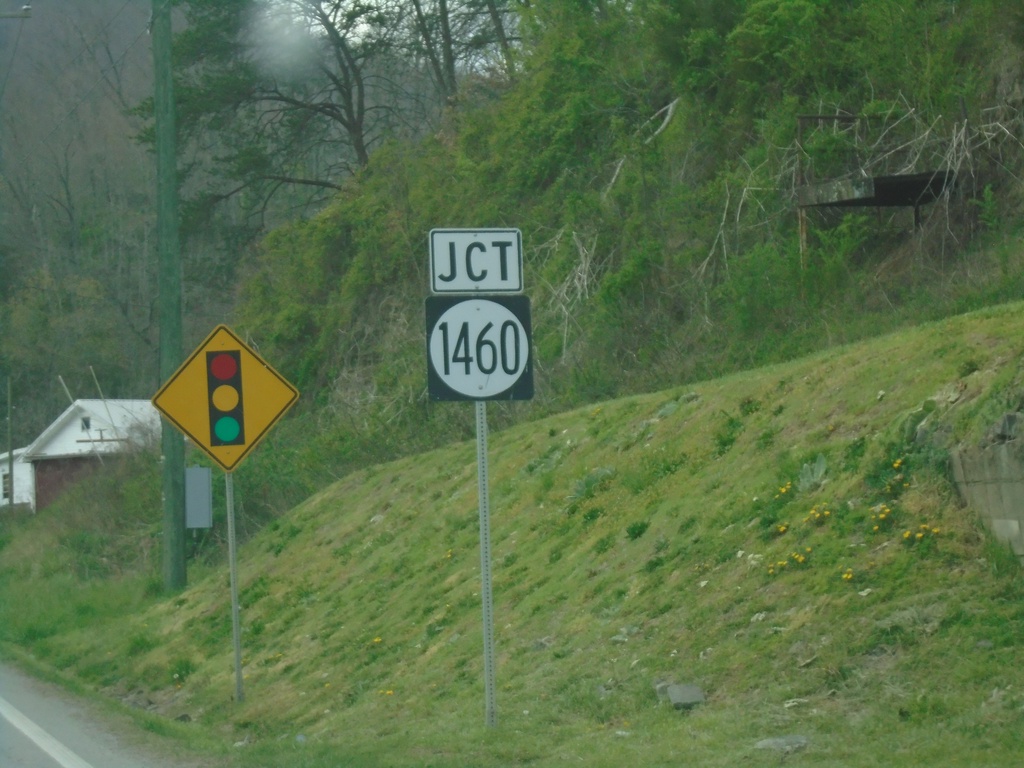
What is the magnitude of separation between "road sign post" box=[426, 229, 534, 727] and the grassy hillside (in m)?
1.40

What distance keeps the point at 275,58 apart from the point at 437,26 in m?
4.89

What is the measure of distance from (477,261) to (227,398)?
15.6ft

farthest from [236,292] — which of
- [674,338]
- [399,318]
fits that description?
[674,338]

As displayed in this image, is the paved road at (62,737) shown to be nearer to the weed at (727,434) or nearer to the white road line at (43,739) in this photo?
the white road line at (43,739)

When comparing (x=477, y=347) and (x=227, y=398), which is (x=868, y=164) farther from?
(x=477, y=347)

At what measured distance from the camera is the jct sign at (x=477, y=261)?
8.42m

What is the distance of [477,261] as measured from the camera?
852 cm

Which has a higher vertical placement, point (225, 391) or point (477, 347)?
point (477, 347)

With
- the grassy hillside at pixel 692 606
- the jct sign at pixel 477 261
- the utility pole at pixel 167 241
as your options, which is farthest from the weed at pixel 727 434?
the utility pole at pixel 167 241

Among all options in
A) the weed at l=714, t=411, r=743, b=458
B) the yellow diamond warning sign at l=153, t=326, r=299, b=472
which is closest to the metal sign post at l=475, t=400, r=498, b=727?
the weed at l=714, t=411, r=743, b=458

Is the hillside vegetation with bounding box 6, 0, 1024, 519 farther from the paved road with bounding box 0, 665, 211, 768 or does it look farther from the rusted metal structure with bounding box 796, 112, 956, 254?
the paved road with bounding box 0, 665, 211, 768

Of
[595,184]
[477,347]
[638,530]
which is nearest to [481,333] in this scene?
[477,347]

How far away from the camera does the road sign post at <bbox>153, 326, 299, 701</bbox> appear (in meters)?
12.3

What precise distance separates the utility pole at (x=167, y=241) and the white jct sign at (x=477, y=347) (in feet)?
40.9
